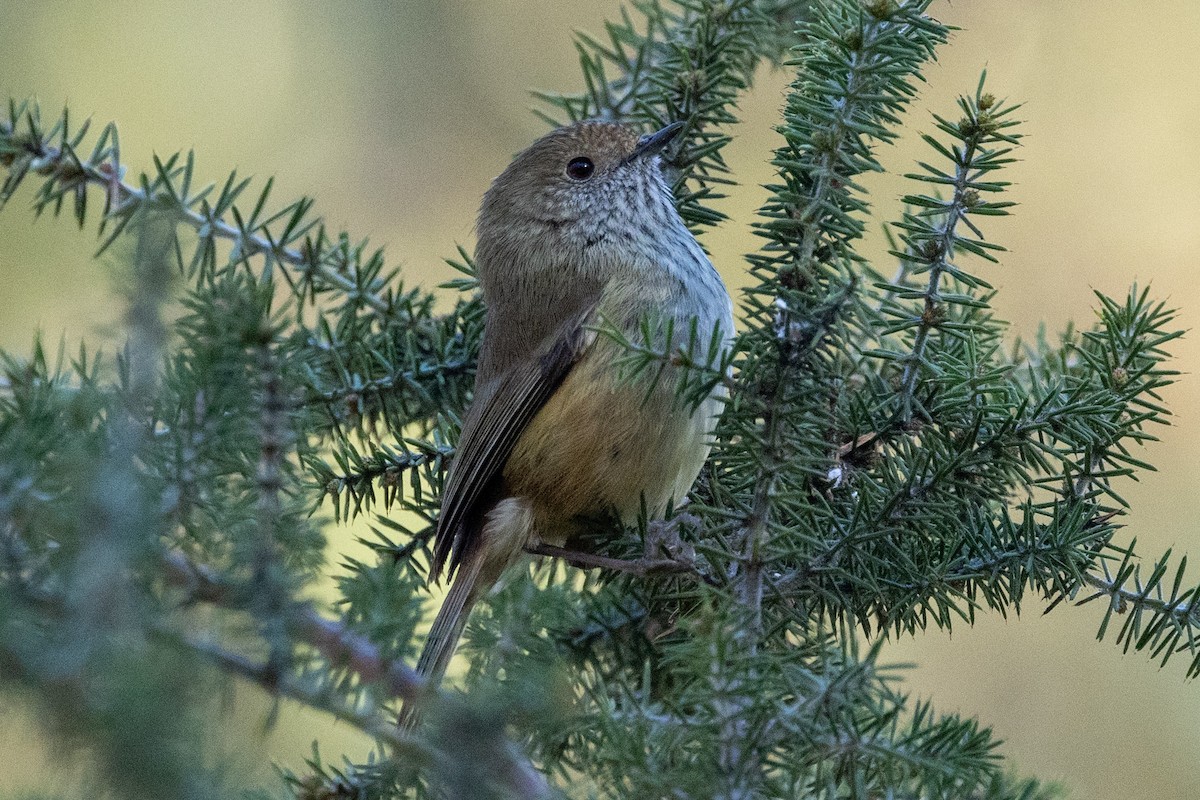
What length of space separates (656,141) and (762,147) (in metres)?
1.90

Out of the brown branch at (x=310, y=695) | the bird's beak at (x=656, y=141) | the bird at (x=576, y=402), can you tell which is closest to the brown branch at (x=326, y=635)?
the brown branch at (x=310, y=695)

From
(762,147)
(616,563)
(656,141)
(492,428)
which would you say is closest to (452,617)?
(492,428)

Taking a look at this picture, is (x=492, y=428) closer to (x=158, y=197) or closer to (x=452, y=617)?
(x=452, y=617)

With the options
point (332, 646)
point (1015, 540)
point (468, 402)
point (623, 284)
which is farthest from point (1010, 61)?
point (332, 646)

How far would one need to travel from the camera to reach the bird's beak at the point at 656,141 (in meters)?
2.74

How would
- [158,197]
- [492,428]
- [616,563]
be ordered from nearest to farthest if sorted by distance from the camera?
[616,563] < [158,197] < [492,428]

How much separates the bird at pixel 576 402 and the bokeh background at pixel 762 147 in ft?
2.55

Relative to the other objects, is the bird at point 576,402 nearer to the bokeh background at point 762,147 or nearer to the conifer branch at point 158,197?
the conifer branch at point 158,197

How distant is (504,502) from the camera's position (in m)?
2.74

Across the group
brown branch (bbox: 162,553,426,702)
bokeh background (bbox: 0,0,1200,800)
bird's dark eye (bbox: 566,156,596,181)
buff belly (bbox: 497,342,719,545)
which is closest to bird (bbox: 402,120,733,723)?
buff belly (bbox: 497,342,719,545)

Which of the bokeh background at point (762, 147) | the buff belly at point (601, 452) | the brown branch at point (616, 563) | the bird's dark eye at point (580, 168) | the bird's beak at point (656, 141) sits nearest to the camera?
the brown branch at point (616, 563)

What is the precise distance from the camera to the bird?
2.59m

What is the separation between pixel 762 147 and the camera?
15.1ft

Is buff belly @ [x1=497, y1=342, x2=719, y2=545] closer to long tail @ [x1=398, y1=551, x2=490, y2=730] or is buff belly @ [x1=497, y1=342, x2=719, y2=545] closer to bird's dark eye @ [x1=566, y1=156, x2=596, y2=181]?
long tail @ [x1=398, y1=551, x2=490, y2=730]
